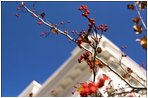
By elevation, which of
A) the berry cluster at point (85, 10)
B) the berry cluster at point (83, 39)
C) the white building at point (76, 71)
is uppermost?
the white building at point (76, 71)

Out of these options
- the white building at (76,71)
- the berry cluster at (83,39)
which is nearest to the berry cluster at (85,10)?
the berry cluster at (83,39)

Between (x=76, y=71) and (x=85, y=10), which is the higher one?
(x=76, y=71)

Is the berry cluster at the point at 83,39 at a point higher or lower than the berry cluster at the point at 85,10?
Result: lower

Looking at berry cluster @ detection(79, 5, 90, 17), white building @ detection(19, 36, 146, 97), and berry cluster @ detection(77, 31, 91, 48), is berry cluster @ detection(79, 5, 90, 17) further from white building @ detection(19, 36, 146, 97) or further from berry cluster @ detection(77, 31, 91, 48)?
white building @ detection(19, 36, 146, 97)

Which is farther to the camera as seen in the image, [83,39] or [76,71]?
[76,71]

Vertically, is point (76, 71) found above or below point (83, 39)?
above

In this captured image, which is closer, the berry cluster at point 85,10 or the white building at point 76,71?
the berry cluster at point 85,10

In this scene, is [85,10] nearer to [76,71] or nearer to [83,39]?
[83,39]

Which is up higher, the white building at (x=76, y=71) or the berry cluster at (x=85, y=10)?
the white building at (x=76, y=71)

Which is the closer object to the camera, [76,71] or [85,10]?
[85,10]

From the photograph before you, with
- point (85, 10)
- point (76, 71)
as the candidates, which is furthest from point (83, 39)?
point (76, 71)

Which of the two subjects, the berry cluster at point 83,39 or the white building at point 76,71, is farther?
the white building at point 76,71

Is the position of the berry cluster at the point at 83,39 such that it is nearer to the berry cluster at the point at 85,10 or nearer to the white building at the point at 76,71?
the berry cluster at the point at 85,10

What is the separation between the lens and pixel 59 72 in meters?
16.4
